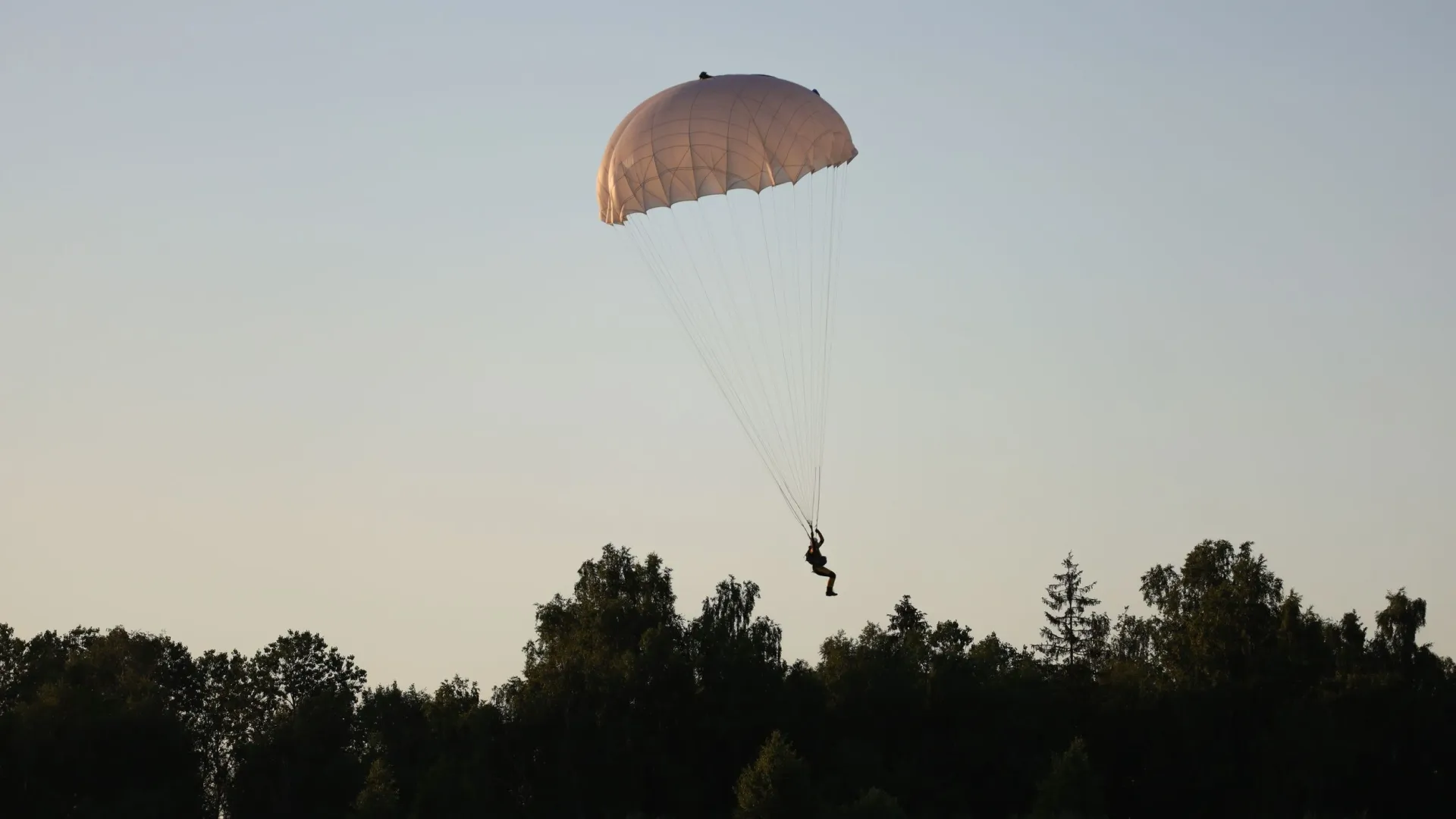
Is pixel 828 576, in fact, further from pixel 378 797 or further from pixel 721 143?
pixel 378 797

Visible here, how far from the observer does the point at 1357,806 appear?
72.4 meters

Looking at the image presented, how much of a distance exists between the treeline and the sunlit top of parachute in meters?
23.3

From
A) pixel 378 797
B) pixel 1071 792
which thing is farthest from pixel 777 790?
pixel 378 797

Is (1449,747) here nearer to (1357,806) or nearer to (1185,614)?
(1357,806)

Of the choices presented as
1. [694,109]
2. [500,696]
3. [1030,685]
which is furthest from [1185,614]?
[694,109]

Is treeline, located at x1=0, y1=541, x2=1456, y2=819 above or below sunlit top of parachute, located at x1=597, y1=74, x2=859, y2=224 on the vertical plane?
below

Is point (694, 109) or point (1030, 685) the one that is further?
point (1030, 685)

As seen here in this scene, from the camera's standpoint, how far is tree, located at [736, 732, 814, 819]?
6125 cm

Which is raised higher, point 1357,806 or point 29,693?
point 29,693

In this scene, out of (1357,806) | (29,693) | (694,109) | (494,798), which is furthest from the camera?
(29,693)

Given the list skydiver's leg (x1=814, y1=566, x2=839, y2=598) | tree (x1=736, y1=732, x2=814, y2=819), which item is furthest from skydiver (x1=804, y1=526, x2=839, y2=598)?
tree (x1=736, y1=732, x2=814, y2=819)

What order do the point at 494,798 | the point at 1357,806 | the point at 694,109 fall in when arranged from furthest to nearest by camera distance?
the point at 1357,806, the point at 494,798, the point at 694,109

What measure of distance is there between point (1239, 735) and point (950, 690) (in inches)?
393

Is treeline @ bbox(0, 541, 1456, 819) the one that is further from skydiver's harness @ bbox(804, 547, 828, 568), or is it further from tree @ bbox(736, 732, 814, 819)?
skydiver's harness @ bbox(804, 547, 828, 568)
